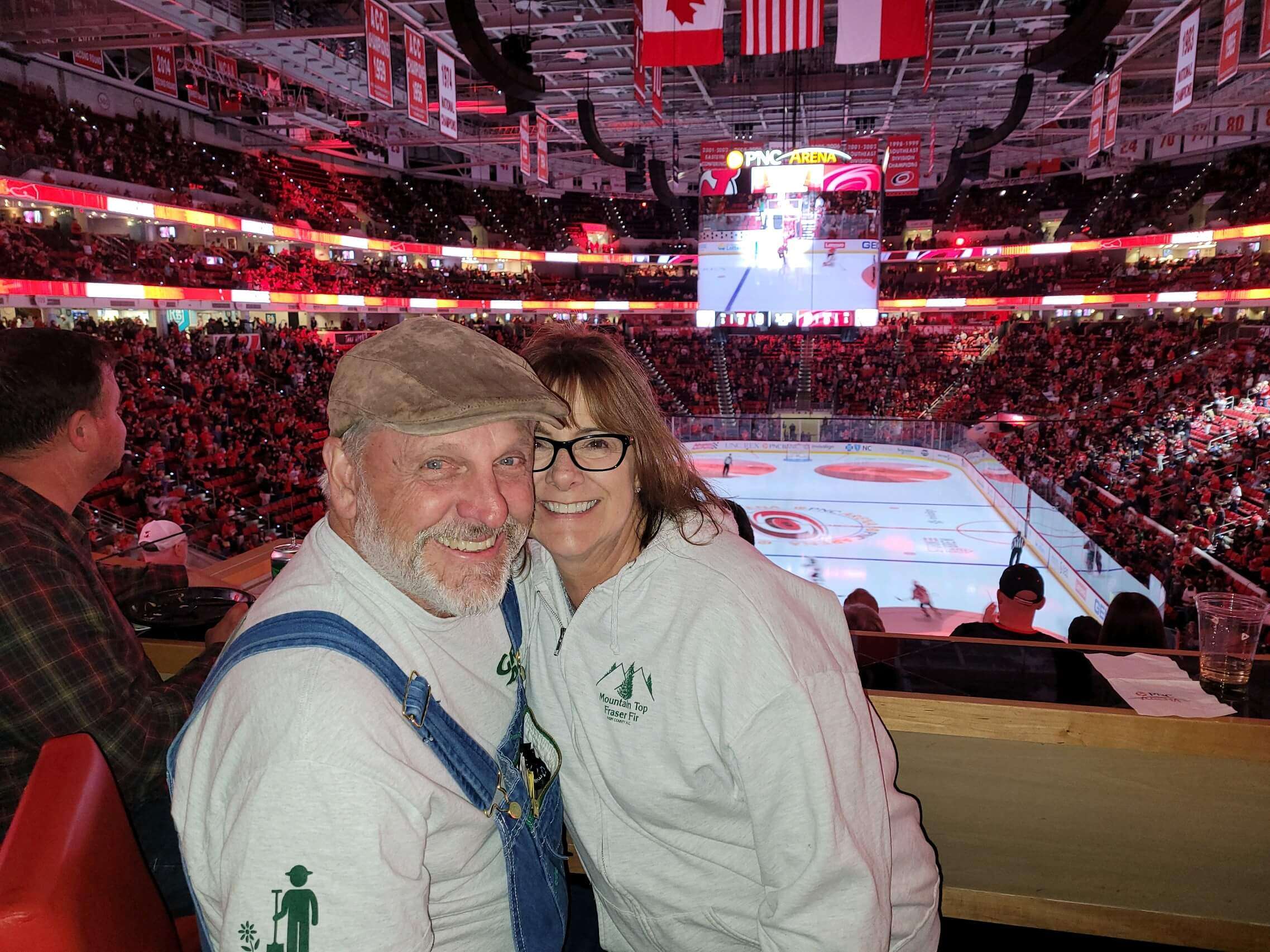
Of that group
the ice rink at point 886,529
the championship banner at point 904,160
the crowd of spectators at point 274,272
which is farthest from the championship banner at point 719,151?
the crowd of spectators at point 274,272

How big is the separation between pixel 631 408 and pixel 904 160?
67.1 ft

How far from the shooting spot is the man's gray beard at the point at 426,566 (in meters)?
1.28

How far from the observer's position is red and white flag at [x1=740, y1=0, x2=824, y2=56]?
7.19 meters

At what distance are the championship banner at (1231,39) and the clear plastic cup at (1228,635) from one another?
9.55 metres

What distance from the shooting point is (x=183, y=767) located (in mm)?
1176

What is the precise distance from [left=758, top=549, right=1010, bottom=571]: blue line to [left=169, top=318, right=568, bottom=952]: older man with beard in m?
10.6

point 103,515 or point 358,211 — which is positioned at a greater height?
point 358,211

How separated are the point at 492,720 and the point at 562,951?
74cm

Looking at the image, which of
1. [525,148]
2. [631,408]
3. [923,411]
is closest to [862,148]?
[525,148]

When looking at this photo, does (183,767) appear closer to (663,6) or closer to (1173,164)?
(663,6)

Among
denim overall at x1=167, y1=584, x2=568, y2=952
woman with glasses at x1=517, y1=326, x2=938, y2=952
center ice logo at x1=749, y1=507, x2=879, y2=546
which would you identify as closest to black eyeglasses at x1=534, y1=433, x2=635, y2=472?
woman with glasses at x1=517, y1=326, x2=938, y2=952

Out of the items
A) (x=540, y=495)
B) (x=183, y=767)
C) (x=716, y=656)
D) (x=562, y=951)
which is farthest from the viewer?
(x=562, y=951)

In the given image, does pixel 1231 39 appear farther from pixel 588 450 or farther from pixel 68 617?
pixel 68 617

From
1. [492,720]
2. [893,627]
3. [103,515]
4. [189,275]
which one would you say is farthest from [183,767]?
[189,275]
